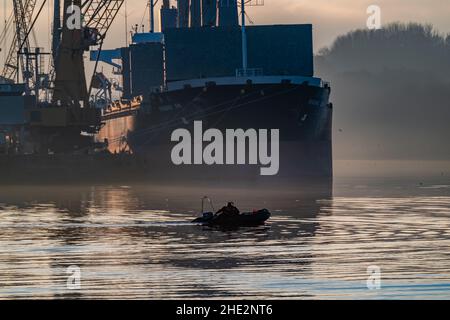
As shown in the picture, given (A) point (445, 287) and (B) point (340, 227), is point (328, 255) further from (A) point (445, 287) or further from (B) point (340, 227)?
(B) point (340, 227)

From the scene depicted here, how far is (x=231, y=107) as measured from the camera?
136250mm

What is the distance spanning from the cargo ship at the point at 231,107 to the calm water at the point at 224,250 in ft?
132

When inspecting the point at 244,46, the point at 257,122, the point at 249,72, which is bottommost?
the point at 257,122

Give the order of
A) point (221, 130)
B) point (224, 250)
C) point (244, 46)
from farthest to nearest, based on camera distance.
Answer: point (244, 46), point (221, 130), point (224, 250)

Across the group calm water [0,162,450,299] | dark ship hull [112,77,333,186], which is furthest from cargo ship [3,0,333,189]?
calm water [0,162,450,299]

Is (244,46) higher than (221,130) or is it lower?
higher

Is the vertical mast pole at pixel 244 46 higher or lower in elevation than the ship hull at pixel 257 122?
higher

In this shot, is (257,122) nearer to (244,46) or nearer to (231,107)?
(231,107)

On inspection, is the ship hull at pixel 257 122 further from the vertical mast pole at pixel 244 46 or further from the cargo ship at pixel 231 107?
the vertical mast pole at pixel 244 46

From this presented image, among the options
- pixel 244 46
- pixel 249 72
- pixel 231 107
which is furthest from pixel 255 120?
pixel 249 72

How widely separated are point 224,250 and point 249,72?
92.2 metres

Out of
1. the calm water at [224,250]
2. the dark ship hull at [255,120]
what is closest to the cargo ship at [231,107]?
the dark ship hull at [255,120]

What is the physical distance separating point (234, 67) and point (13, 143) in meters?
40.4

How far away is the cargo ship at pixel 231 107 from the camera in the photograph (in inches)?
5281
